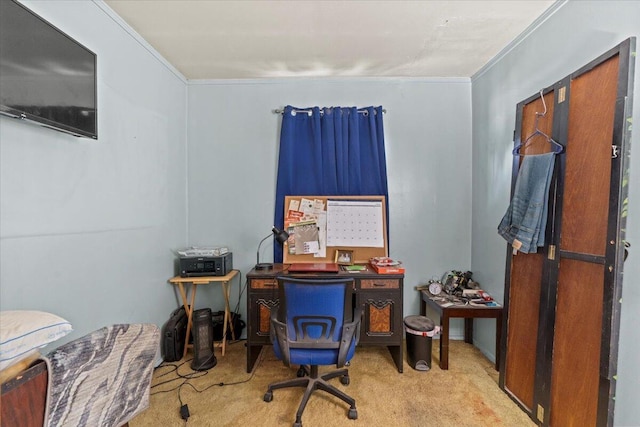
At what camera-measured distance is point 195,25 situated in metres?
1.99

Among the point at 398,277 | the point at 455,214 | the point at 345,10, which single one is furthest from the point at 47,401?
the point at 455,214

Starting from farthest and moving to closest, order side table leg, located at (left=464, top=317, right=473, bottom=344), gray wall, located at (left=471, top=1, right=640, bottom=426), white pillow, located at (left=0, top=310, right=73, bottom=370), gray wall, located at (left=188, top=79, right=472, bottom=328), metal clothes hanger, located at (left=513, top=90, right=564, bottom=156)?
gray wall, located at (left=188, top=79, right=472, bottom=328) < side table leg, located at (left=464, top=317, right=473, bottom=344) < metal clothes hanger, located at (left=513, top=90, right=564, bottom=156) < gray wall, located at (left=471, top=1, right=640, bottom=426) < white pillow, located at (left=0, top=310, right=73, bottom=370)

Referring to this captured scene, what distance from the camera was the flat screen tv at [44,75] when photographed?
44.8 inches

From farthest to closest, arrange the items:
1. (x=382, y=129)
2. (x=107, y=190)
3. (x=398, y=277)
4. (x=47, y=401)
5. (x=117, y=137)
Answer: (x=382, y=129), (x=398, y=277), (x=117, y=137), (x=107, y=190), (x=47, y=401)

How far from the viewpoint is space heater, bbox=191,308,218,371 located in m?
2.29

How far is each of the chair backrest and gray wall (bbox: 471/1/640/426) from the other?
1347mm

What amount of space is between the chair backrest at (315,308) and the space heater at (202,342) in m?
0.98

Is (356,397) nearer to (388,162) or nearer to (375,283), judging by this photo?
(375,283)

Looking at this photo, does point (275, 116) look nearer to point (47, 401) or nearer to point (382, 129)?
point (382, 129)

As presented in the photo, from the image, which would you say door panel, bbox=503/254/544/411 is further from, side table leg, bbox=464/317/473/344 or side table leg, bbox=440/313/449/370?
side table leg, bbox=464/317/473/344

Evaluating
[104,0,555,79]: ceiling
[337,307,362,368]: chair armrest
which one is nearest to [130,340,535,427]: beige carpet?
[337,307,362,368]: chair armrest

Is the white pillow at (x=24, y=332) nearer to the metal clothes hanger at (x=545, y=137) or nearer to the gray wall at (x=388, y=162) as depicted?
the gray wall at (x=388, y=162)

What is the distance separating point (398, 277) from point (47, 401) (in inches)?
81.7

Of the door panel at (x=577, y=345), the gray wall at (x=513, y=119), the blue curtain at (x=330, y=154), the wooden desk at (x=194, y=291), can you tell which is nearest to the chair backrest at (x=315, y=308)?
the wooden desk at (x=194, y=291)
